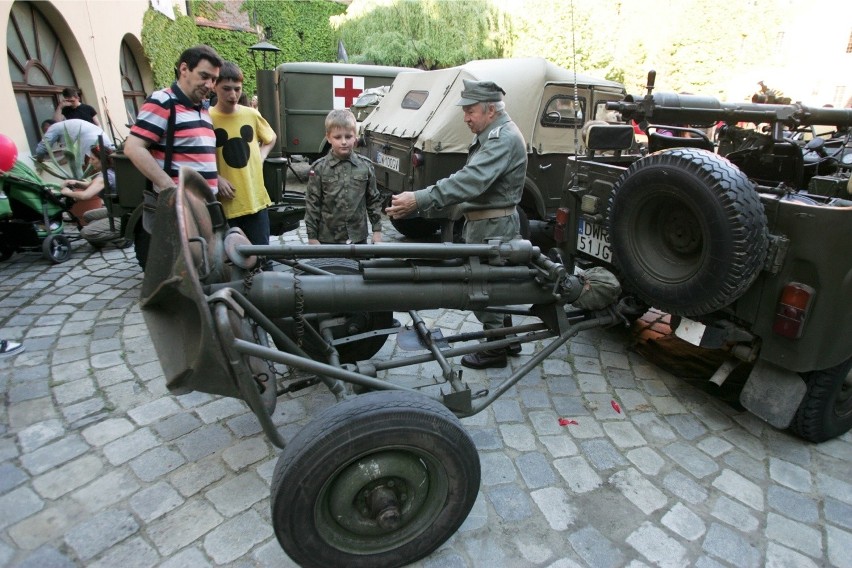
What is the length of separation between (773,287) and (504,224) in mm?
1605

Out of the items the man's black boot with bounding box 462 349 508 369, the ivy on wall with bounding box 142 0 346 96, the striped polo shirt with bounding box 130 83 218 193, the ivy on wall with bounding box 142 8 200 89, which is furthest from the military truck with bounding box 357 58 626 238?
the ivy on wall with bounding box 142 0 346 96

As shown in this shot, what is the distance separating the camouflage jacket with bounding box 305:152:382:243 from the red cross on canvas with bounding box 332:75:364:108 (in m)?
7.49

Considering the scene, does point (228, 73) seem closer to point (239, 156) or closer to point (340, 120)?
point (239, 156)

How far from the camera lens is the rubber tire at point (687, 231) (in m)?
2.52

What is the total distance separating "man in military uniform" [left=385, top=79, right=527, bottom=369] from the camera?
3086 mm

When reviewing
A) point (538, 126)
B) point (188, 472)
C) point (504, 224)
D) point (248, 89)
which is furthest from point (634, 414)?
point (248, 89)

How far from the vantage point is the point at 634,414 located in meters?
3.30

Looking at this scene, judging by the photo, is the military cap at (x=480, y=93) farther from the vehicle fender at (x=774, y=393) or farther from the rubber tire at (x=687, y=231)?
the vehicle fender at (x=774, y=393)

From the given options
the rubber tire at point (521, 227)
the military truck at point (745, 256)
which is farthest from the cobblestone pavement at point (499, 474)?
the rubber tire at point (521, 227)

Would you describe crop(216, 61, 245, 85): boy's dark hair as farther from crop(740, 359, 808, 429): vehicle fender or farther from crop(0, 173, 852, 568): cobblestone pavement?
crop(740, 359, 808, 429): vehicle fender

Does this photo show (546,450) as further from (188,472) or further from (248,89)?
(248,89)

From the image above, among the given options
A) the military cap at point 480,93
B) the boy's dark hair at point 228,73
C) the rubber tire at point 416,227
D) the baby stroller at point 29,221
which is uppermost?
the boy's dark hair at point 228,73

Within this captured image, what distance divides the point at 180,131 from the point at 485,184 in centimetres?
202

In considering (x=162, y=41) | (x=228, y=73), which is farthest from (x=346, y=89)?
(x=228, y=73)
